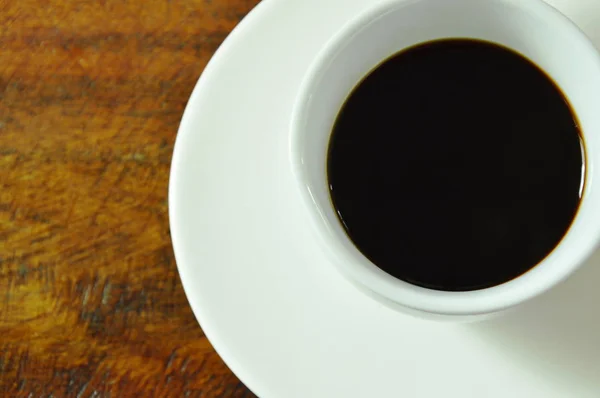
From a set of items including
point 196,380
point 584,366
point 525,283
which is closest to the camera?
point 525,283

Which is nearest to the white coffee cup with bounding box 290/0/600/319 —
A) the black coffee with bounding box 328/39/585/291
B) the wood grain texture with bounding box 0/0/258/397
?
the black coffee with bounding box 328/39/585/291

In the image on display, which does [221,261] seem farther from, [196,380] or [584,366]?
[584,366]

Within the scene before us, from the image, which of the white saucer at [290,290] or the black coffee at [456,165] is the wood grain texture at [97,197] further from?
the black coffee at [456,165]

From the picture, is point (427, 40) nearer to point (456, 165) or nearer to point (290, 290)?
point (456, 165)

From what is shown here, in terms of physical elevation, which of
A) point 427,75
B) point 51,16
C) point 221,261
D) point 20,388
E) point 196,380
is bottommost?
point 20,388

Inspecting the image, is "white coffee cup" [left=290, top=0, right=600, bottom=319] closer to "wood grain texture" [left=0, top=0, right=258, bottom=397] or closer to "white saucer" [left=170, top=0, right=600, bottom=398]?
"white saucer" [left=170, top=0, right=600, bottom=398]

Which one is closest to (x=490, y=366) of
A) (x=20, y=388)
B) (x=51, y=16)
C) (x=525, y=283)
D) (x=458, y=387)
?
(x=458, y=387)
